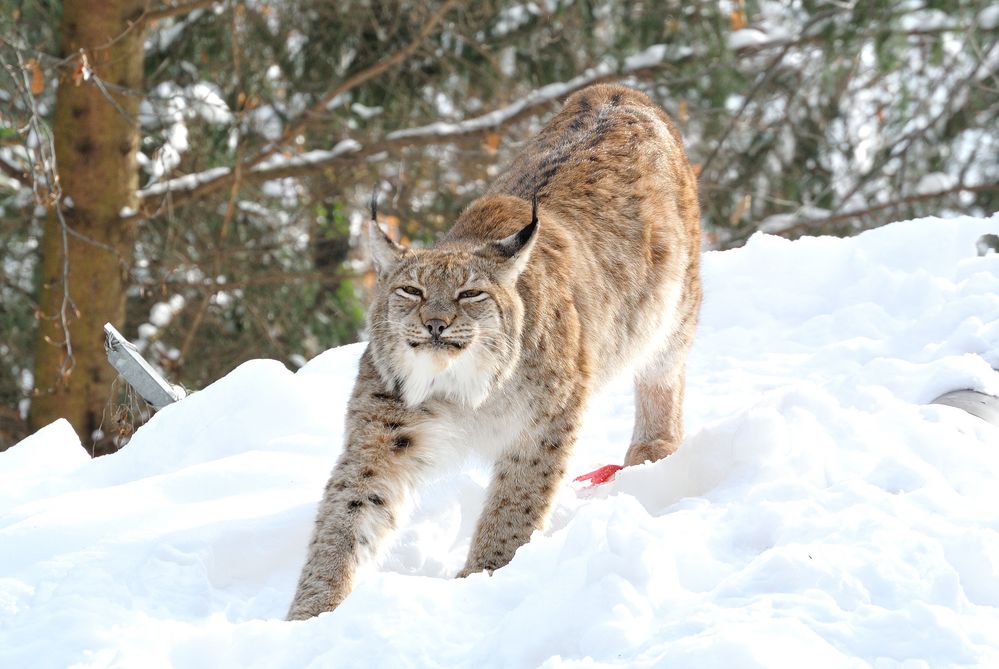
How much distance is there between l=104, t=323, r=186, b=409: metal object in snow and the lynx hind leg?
6.64 feet

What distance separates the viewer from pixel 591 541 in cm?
328

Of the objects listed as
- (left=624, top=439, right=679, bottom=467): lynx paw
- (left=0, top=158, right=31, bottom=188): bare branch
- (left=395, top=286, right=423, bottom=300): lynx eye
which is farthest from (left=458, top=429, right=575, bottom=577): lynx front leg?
(left=0, top=158, right=31, bottom=188): bare branch

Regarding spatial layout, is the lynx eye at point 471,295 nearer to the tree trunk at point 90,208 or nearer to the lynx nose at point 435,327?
the lynx nose at point 435,327

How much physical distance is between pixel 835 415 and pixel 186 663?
2096 millimetres

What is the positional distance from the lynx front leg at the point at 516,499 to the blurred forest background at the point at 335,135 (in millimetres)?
3909

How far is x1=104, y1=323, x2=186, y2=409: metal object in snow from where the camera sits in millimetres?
5094

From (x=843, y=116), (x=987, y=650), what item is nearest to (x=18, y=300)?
(x=843, y=116)

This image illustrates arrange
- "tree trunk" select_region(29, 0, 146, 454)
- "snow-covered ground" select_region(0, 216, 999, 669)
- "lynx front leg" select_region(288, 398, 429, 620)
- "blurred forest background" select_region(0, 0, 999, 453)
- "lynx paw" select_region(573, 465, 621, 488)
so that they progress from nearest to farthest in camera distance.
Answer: "snow-covered ground" select_region(0, 216, 999, 669) → "lynx front leg" select_region(288, 398, 429, 620) → "lynx paw" select_region(573, 465, 621, 488) → "tree trunk" select_region(29, 0, 146, 454) → "blurred forest background" select_region(0, 0, 999, 453)

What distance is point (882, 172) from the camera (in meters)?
11.0

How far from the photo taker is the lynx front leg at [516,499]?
4285 mm

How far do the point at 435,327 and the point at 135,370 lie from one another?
1.73 m

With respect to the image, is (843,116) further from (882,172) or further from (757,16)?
(757,16)

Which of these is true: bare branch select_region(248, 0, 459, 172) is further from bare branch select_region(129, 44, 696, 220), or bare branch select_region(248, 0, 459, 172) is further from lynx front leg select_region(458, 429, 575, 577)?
lynx front leg select_region(458, 429, 575, 577)

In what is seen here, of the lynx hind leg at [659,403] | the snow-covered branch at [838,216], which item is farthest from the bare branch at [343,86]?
the lynx hind leg at [659,403]
